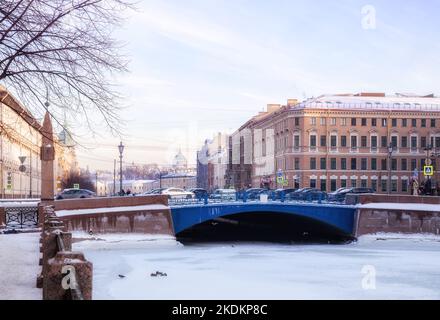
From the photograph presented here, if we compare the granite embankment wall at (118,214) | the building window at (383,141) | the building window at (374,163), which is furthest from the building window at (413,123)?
the granite embankment wall at (118,214)

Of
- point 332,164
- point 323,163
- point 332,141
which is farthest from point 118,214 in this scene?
point 332,141

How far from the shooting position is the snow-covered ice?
15.0 meters

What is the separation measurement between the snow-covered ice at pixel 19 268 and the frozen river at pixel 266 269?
2.68 meters

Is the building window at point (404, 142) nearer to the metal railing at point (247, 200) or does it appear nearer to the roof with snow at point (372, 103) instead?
the roof with snow at point (372, 103)

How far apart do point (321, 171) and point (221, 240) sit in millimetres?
41486

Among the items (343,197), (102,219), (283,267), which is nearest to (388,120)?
(343,197)

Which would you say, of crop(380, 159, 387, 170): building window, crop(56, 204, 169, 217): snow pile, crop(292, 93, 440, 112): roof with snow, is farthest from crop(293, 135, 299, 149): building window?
crop(56, 204, 169, 217): snow pile

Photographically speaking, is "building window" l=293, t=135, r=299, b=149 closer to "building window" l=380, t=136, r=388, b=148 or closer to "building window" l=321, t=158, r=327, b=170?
"building window" l=321, t=158, r=327, b=170

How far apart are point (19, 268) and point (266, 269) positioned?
1586 cm

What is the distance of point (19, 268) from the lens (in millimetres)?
19281

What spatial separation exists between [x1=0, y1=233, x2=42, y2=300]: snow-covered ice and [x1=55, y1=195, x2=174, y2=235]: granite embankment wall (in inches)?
552

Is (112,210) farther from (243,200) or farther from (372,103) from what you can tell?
→ (372,103)

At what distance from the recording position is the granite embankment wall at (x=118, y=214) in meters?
44.2

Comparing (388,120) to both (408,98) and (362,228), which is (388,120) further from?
(362,228)
